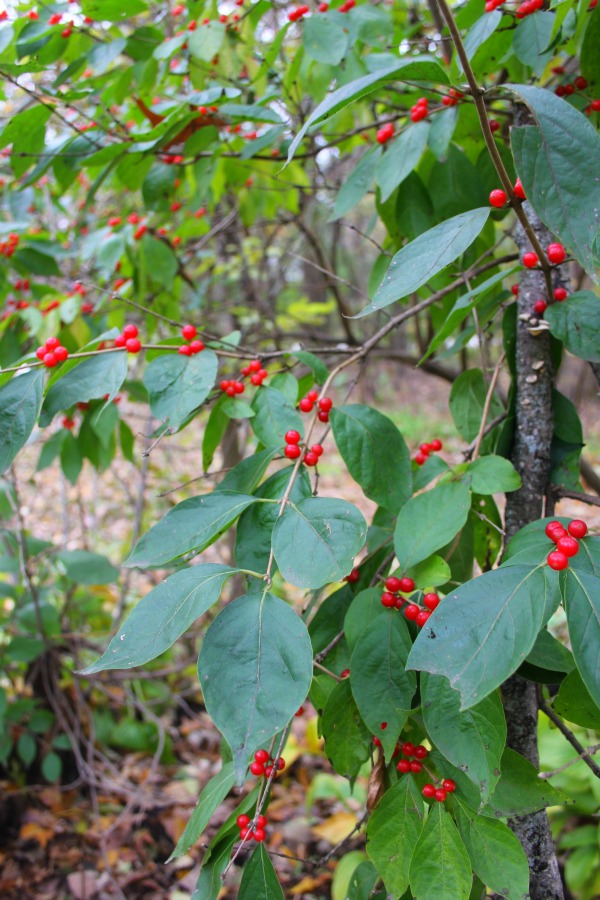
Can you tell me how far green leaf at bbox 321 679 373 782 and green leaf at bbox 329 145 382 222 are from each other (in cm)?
102

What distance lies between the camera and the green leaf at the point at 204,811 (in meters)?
0.89

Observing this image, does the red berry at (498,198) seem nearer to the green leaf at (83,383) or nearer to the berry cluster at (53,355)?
the green leaf at (83,383)

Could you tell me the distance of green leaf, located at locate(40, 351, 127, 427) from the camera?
101 cm

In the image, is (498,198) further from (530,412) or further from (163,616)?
(163,616)

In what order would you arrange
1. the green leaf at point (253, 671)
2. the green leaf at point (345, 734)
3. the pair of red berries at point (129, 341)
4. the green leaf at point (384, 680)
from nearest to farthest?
the green leaf at point (253, 671), the green leaf at point (384, 680), the green leaf at point (345, 734), the pair of red berries at point (129, 341)

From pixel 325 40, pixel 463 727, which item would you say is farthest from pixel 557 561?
pixel 325 40

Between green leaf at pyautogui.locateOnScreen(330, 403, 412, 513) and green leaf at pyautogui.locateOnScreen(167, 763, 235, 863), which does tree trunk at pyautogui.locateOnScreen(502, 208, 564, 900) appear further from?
green leaf at pyautogui.locateOnScreen(167, 763, 235, 863)

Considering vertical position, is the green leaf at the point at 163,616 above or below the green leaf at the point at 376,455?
above

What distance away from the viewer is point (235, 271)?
152 inches

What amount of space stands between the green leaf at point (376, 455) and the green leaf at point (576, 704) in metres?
0.38

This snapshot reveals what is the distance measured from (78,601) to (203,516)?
2735 millimetres

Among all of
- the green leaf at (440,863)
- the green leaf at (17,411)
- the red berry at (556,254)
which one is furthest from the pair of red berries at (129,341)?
the green leaf at (440,863)

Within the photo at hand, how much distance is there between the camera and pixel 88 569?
2.57m

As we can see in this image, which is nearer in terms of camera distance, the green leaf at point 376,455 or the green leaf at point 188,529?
the green leaf at point 188,529
